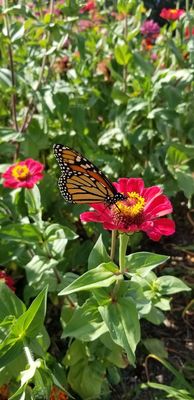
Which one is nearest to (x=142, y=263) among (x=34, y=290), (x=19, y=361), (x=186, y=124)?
(x=19, y=361)

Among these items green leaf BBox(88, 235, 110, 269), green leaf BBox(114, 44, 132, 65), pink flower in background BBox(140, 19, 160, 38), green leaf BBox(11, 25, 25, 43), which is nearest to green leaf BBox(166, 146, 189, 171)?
green leaf BBox(114, 44, 132, 65)

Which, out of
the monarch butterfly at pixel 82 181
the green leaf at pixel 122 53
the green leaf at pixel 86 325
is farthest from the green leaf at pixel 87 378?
the green leaf at pixel 122 53

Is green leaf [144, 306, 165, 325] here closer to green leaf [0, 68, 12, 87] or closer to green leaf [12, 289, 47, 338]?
green leaf [12, 289, 47, 338]

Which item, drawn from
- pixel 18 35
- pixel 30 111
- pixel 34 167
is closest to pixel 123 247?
pixel 34 167

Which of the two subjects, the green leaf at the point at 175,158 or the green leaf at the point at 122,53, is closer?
the green leaf at the point at 175,158

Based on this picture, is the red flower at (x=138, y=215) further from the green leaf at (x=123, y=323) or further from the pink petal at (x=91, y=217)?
the green leaf at (x=123, y=323)

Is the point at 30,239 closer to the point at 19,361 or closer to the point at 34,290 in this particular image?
the point at 34,290
